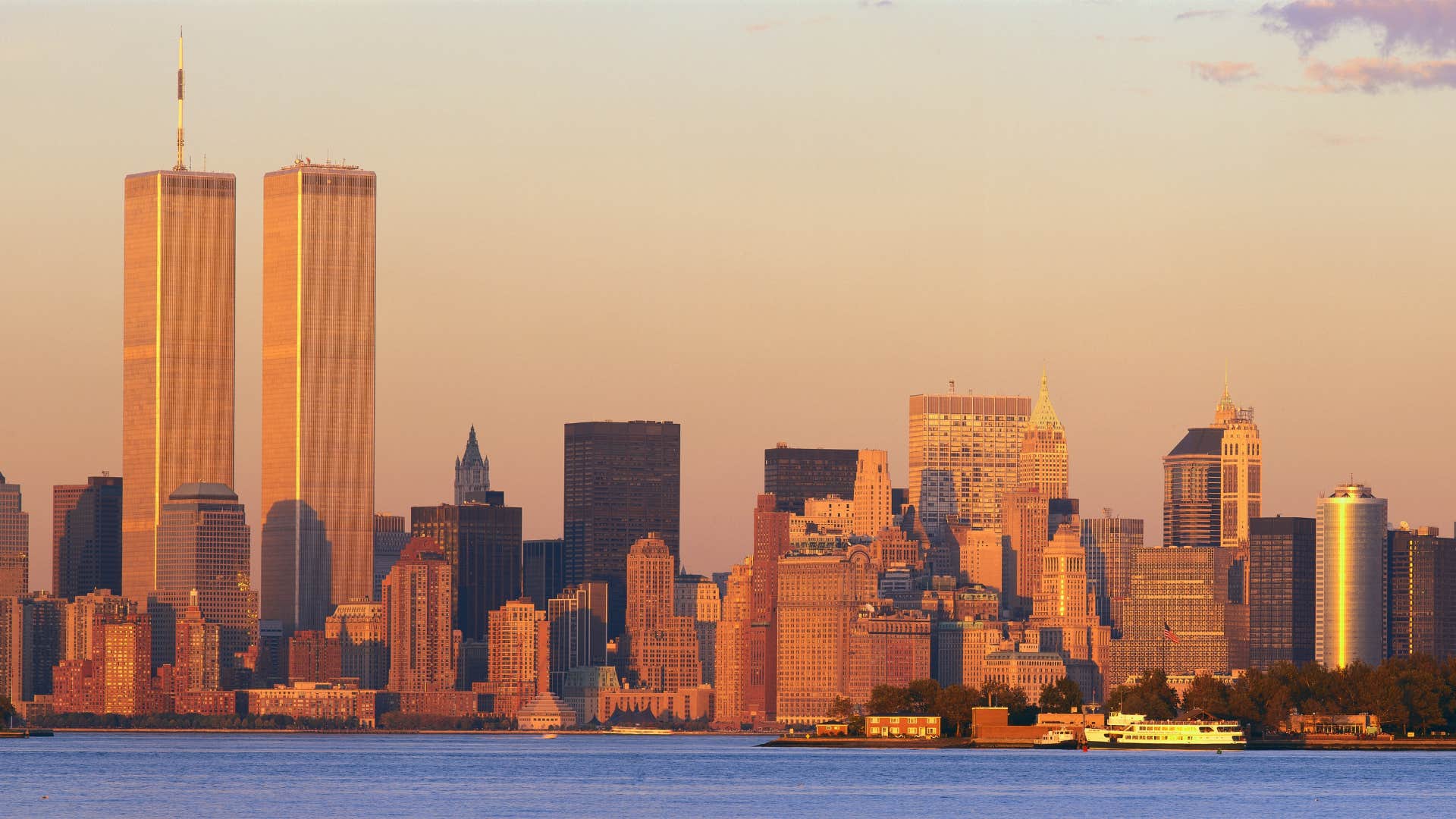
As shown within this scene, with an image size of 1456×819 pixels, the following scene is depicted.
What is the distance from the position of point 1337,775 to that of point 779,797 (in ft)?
151

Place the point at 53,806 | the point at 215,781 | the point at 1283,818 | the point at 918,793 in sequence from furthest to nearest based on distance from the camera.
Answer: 1. the point at 215,781
2. the point at 918,793
3. the point at 53,806
4. the point at 1283,818

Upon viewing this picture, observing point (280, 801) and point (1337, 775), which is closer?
point (280, 801)

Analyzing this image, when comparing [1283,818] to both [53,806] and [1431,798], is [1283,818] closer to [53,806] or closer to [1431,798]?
[1431,798]

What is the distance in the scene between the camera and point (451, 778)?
19900 centimetres

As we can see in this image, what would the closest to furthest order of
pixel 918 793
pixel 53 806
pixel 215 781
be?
pixel 53 806 → pixel 918 793 → pixel 215 781

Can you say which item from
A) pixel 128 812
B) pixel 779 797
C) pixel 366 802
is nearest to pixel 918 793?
pixel 779 797

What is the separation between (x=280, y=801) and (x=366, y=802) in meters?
5.31

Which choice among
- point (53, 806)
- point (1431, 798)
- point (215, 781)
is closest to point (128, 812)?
point (53, 806)

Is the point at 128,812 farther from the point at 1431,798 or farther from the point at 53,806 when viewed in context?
the point at 1431,798

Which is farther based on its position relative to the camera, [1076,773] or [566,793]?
[1076,773]

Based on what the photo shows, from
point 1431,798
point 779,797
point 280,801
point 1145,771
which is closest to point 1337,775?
point 1145,771

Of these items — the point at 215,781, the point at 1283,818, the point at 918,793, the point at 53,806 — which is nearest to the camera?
the point at 1283,818

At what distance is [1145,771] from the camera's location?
197750 mm

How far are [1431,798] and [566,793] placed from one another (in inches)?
1977
